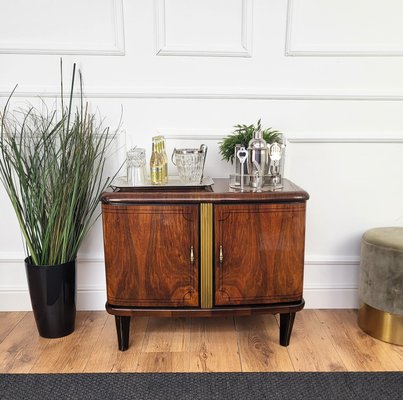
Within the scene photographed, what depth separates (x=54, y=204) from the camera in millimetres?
1706

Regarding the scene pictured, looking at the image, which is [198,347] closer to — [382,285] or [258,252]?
[258,252]

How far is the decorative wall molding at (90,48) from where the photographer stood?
1.85 meters

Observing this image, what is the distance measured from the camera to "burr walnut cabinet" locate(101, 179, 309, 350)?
1573 mm

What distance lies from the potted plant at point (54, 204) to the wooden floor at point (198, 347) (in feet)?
0.41

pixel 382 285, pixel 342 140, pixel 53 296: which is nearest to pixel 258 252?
pixel 382 285

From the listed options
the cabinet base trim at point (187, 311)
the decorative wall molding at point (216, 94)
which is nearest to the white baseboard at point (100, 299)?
the cabinet base trim at point (187, 311)

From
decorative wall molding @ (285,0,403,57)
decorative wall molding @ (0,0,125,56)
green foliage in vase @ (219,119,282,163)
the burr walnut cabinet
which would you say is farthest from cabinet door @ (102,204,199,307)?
decorative wall molding @ (285,0,403,57)

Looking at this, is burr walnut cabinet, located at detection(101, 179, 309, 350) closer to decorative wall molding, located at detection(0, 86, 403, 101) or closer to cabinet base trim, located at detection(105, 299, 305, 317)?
cabinet base trim, located at detection(105, 299, 305, 317)

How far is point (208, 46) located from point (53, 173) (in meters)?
0.87

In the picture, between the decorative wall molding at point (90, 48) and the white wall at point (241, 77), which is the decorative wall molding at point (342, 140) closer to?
the white wall at point (241, 77)

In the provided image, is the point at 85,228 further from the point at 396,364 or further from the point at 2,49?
the point at 396,364

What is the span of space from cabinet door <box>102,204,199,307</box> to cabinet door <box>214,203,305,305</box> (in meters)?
0.10

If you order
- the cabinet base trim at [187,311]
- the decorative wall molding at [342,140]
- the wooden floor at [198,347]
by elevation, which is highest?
the decorative wall molding at [342,140]

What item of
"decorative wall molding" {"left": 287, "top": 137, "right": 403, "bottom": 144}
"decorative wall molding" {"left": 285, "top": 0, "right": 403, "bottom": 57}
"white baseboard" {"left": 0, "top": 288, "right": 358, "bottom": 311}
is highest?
"decorative wall molding" {"left": 285, "top": 0, "right": 403, "bottom": 57}
